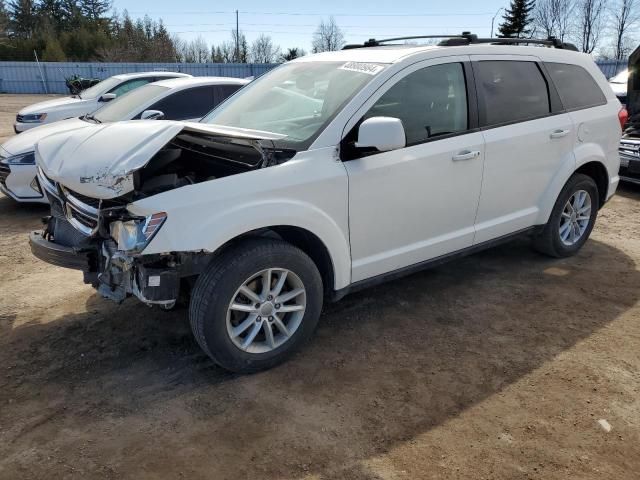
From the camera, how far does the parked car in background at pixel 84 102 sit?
385 inches

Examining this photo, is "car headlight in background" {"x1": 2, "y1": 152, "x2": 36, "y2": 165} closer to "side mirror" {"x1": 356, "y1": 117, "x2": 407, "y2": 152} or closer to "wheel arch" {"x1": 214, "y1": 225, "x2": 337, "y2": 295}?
A: "wheel arch" {"x1": 214, "y1": 225, "x2": 337, "y2": 295}

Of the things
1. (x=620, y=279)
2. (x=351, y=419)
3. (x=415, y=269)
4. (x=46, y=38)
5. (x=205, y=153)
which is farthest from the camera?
(x=46, y=38)

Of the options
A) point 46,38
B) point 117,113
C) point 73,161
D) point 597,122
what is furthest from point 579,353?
point 46,38

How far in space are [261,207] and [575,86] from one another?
3.41 meters

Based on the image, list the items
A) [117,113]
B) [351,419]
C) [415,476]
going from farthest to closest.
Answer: [117,113], [351,419], [415,476]

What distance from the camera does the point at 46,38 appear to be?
4750 cm

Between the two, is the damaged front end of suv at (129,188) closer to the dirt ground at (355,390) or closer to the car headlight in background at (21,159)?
the dirt ground at (355,390)

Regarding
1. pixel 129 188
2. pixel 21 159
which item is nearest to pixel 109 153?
pixel 129 188

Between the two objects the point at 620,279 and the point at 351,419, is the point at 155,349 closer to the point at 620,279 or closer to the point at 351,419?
the point at 351,419

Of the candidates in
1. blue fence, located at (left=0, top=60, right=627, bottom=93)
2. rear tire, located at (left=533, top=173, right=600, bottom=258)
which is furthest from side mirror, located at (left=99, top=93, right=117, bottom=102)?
blue fence, located at (left=0, top=60, right=627, bottom=93)

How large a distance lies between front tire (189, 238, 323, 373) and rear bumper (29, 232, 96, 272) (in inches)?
28.1

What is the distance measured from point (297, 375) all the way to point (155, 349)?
40.3 inches

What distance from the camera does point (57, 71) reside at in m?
36.2

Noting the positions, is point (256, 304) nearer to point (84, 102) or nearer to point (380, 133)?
point (380, 133)
